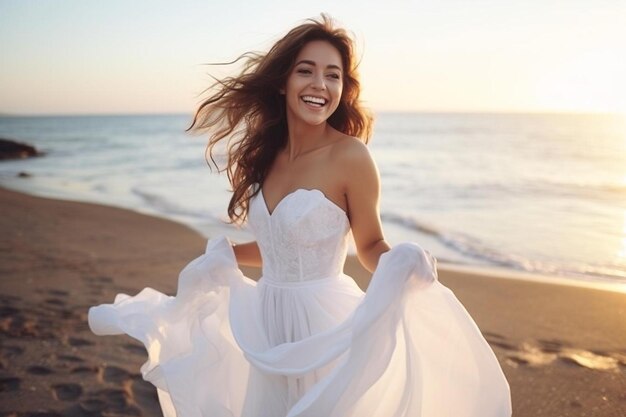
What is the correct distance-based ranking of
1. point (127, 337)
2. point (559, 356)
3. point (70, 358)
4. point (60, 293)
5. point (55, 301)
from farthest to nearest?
point (60, 293)
point (55, 301)
point (127, 337)
point (559, 356)
point (70, 358)

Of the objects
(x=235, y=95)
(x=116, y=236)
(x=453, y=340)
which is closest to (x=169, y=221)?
(x=116, y=236)

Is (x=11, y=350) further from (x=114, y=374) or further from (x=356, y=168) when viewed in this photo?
(x=356, y=168)

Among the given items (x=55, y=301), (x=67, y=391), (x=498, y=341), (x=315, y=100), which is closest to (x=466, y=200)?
(x=498, y=341)

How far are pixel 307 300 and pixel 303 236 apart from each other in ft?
0.96

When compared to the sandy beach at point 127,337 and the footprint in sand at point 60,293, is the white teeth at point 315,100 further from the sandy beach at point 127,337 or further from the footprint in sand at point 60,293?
the footprint in sand at point 60,293

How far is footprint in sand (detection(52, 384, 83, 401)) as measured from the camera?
12.6 ft

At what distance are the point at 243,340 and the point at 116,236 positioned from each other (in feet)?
23.1

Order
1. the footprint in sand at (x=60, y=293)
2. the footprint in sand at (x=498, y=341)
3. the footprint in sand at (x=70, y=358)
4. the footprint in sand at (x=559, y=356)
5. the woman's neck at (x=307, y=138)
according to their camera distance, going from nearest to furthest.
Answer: the woman's neck at (x=307, y=138), the footprint in sand at (x=70, y=358), the footprint in sand at (x=559, y=356), the footprint in sand at (x=498, y=341), the footprint in sand at (x=60, y=293)

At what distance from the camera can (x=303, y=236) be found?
250 centimetres

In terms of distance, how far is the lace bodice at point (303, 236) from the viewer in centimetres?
248

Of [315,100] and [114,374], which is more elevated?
[315,100]

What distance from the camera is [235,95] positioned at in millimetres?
3201

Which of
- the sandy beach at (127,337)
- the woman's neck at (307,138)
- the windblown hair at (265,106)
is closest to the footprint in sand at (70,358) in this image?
the sandy beach at (127,337)

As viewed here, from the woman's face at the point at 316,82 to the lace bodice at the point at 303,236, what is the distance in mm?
407
